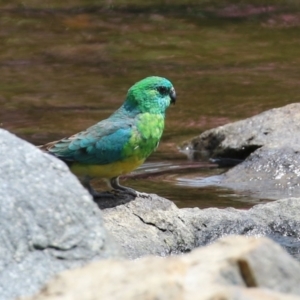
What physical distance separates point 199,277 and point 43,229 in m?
1.62

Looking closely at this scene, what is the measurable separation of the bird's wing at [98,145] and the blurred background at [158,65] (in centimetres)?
172

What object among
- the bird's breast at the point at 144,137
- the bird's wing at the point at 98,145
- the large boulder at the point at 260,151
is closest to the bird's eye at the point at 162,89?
the bird's breast at the point at 144,137

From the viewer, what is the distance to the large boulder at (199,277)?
2.73 metres

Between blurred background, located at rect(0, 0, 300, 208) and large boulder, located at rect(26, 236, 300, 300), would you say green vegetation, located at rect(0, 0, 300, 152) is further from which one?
large boulder, located at rect(26, 236, 300, 300)

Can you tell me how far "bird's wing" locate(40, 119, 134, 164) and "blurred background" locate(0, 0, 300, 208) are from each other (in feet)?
5.63

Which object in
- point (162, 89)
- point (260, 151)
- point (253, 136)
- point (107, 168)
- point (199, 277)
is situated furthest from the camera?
point (253, 136)

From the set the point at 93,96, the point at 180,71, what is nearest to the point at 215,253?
the point at 93,96

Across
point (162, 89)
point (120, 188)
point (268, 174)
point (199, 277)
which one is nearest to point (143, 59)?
point (268, 174)

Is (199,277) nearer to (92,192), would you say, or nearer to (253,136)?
(92,192)

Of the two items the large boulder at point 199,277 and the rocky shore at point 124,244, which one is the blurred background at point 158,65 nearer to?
the rocky shore at point 124,244

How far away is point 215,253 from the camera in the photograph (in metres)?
3.01

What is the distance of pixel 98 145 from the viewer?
606cm

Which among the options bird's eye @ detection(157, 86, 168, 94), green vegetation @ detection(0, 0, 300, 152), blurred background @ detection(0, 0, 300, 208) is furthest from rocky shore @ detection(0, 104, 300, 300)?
green vegetation @ detection(0, 0, 300, 152)

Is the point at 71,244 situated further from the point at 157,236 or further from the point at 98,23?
the point at 98,23
